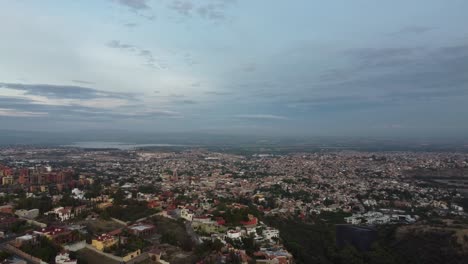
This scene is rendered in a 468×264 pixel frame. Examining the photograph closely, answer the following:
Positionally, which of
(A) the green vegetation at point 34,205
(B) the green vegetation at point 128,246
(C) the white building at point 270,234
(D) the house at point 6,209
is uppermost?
(A) the green vegetation at point 34,205

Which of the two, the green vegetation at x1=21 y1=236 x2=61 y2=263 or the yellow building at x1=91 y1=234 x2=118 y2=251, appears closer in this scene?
the green vegetation at x1=21 y1=236 x2=61 y2=263

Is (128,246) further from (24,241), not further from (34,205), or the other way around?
(34,205)

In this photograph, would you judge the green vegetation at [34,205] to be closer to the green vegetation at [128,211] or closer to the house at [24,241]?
the green vegetation at [128,211]

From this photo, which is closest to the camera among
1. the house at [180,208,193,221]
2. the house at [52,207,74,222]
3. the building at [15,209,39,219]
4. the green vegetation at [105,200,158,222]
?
the building at [15,209,39,219]

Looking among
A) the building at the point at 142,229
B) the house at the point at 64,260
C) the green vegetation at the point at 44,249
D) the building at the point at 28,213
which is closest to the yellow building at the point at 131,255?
the house at the point at 64,260

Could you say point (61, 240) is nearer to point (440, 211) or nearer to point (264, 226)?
point (264, 226)

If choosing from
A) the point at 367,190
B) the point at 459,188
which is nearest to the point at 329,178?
the point at 367,190

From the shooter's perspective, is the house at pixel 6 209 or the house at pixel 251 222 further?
the house at pixel 6 209

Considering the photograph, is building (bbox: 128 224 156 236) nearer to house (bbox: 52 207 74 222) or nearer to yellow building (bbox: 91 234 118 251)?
yellow building (bbox: 91 234 118 251)

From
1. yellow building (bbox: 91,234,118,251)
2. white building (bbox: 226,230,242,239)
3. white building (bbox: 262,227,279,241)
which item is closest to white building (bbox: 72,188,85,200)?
yellow building (bbox: 91,234,118,251)
